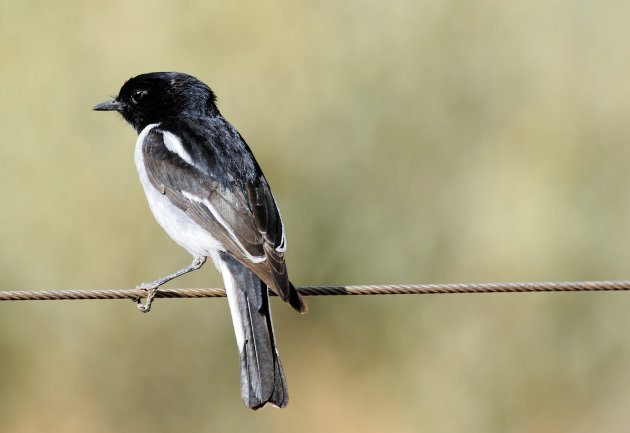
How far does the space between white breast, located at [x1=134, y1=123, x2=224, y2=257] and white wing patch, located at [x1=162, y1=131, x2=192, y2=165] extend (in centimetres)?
19

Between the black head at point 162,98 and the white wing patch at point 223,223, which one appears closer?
the white wing patch at point 223,223

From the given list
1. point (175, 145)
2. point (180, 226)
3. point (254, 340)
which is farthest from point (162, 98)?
point (254, 340)

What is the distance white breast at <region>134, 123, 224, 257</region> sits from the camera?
509cm

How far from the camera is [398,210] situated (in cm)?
741

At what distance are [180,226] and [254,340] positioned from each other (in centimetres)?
87

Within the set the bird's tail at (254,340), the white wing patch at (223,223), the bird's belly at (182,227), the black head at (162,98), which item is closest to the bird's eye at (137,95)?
the black head at (162,98)

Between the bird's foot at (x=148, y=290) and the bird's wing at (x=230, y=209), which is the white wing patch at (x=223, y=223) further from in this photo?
the bird's foot at (x=148, y=290)

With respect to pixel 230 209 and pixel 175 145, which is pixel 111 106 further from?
pixel 230 209

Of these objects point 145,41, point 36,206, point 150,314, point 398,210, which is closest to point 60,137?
point 36,206

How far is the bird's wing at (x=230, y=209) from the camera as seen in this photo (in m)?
4.70

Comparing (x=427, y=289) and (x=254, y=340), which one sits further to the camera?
(x=254, y=340)

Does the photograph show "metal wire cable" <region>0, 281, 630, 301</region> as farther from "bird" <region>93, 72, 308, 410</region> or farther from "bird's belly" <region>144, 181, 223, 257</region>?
"bird's belly" <region>144, 181, 223, 257</region>

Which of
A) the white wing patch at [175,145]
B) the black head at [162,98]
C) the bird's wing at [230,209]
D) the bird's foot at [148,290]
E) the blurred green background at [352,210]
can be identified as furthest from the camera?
the blurred green background at [352,210]

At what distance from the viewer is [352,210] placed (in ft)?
24.5
